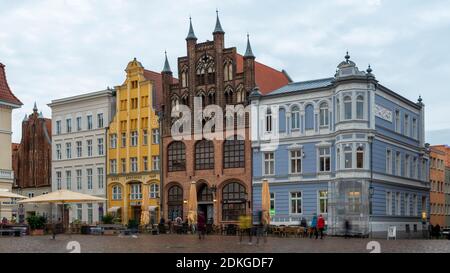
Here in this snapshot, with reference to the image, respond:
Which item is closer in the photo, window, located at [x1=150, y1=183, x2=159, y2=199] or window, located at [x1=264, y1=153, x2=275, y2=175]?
window, located at [x1=264, y1=153, x2=275, y2=175]

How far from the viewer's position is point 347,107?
5119 centimetres

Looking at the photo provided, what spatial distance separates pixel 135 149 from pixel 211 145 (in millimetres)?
8911

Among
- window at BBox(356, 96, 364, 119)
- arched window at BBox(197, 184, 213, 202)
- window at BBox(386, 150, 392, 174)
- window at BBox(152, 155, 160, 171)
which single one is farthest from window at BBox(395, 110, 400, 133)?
window at BBox(152, 155, 160, 171)

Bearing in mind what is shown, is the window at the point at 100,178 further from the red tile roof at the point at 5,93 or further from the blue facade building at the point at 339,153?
the blue facade building at the point at 339,153

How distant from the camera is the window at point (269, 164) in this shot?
56031mm

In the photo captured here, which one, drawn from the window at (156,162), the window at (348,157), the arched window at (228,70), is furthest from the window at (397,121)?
the window at (156,162)

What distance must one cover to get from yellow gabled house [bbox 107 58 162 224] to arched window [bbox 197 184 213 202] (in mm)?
4255

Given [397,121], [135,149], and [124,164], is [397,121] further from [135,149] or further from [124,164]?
[124,164]

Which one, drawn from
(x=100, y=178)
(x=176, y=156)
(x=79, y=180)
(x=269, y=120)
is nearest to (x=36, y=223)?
(x=176, y=156)

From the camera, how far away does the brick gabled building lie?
190 ft

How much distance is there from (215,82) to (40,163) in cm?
2510

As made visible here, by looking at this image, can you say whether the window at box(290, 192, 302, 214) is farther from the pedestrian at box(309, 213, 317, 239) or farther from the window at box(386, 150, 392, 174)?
the window at box(386, 150, 392, 174)

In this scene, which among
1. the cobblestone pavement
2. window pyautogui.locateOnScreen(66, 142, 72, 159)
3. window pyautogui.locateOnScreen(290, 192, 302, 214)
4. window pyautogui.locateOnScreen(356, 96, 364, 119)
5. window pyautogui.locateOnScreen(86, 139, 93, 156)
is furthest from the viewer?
window pyautogui.locateOnScreen(66, 142, 72, 159)

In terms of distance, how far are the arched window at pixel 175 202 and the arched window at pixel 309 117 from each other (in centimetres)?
1348
